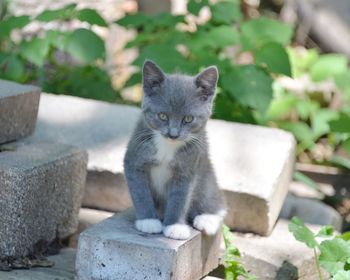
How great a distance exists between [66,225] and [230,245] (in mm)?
965

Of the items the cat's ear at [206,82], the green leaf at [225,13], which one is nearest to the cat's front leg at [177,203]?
the cat's ear at [206,82]

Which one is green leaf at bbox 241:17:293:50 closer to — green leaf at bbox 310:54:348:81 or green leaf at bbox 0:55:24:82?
green leaf at bbox 310:54:348:81

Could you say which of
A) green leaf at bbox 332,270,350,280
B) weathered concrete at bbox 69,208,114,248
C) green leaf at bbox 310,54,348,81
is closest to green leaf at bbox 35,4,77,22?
weathered concrete at bbox 69,208,114,248

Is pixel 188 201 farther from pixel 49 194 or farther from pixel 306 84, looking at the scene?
pixel 306 84

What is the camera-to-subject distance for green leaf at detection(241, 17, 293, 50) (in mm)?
6109

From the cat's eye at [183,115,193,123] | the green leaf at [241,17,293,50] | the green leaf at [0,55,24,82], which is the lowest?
the green leaf at [0,55,24,82]

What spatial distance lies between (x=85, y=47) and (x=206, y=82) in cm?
173

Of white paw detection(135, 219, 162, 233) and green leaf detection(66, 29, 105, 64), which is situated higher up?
green leaf detection(66, 29, 105, 64)

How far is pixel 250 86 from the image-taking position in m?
5.74

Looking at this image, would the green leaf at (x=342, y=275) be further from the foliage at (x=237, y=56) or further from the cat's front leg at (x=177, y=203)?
the foliage at (x=237, y=56)

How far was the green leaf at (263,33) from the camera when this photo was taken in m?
6.11

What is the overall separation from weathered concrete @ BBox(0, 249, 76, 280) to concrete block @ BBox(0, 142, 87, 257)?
127 millimetres

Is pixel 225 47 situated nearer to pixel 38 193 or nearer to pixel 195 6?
pixel 195 6

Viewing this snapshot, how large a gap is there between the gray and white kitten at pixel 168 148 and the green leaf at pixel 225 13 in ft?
6.66
